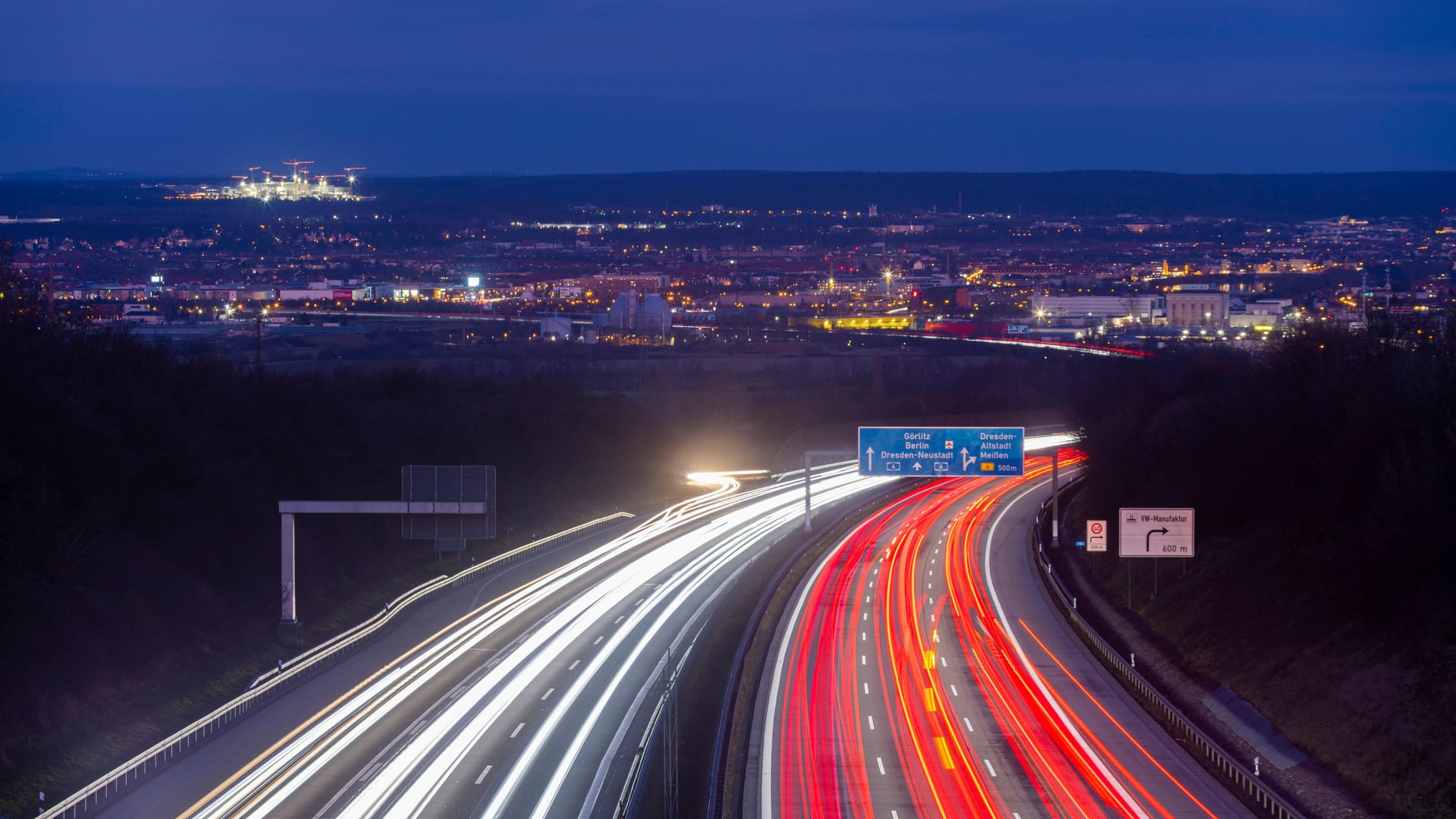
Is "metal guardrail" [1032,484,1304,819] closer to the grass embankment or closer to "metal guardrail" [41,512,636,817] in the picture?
the grass embankment

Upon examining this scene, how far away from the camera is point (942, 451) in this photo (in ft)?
101

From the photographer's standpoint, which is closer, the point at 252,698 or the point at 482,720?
the point at 482,720

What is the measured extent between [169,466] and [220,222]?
11299 centimetres

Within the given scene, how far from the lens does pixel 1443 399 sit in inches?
889

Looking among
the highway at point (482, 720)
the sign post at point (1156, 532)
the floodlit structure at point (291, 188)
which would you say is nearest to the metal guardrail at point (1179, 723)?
the sign post at point (1156, 532)

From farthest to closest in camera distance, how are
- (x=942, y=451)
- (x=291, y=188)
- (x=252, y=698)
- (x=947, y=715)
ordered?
(x=291, y=188), (x=942, y=451), (x=947, y=715), (x=252, y=698)

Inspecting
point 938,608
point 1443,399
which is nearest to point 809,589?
point 938,608

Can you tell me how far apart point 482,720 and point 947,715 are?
21.0 feet

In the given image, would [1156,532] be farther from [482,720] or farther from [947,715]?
[482,720]

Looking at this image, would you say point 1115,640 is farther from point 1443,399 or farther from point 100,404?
point 100,404

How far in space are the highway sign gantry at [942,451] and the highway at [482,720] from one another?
4586 mm

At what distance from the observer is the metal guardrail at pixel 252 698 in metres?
14.9

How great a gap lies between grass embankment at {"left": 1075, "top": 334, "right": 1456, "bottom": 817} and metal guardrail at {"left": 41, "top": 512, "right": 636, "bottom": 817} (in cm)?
1372

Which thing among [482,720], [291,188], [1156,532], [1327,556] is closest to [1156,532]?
[1156,532]
